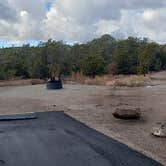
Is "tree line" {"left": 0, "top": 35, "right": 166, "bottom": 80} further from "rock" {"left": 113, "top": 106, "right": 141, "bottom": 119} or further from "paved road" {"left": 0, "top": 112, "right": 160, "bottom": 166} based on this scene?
"paved road" {"left": 0, "top": 112, "right": 160, "bottom": 166}

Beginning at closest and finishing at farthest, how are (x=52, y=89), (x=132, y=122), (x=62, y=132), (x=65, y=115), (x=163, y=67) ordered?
(x=62, y=132) < (x=132, y=122) < (x=65, y=115) < (x=52, y=89) < (x=163, y=67)

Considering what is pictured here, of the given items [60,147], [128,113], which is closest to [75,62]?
[128,113]

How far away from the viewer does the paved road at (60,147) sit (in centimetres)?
815

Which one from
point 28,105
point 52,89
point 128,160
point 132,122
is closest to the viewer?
point 128,160

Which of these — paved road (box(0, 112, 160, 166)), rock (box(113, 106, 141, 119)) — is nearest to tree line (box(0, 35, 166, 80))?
rock (box(113, 106, 141, 119))

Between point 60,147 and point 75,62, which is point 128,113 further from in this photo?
point 75,62

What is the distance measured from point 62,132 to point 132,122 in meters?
3.38

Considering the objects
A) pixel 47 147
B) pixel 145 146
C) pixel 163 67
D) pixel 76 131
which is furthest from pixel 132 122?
pixel 163 67

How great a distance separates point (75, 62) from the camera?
66.7 meters

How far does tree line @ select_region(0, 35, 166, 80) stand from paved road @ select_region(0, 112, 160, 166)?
40.0m

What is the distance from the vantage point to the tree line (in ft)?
180

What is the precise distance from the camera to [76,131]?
40.2 ft

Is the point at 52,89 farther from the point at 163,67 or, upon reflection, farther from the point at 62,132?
the point at 163,67

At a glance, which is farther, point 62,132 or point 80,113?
point 80,113
